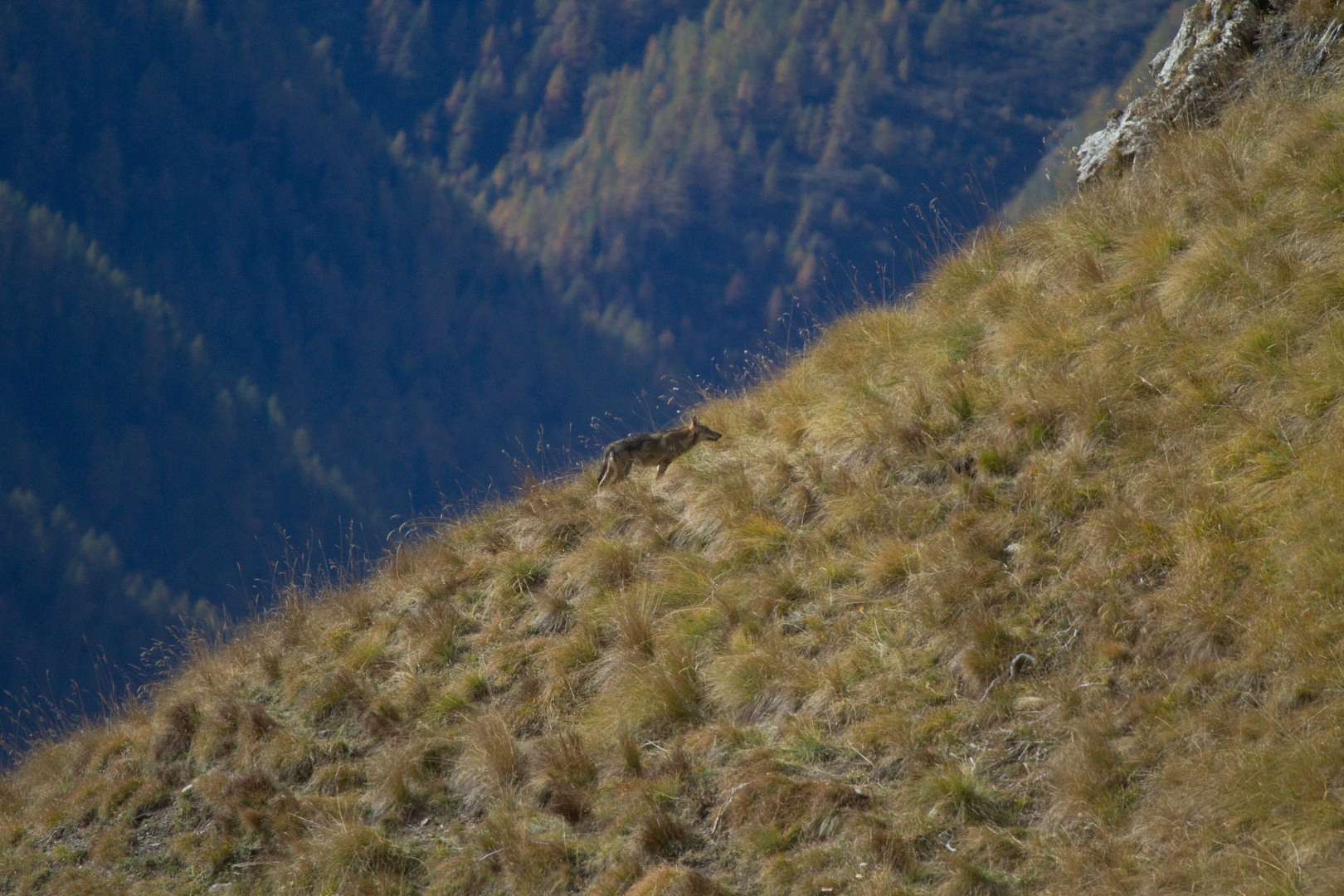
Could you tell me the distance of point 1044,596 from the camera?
5660mm

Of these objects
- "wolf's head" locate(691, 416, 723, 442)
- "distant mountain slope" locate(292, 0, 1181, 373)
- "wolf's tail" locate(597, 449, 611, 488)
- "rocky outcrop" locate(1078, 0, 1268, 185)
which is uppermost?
"distant mountain slope" locate(292, 0, 1181, 373)

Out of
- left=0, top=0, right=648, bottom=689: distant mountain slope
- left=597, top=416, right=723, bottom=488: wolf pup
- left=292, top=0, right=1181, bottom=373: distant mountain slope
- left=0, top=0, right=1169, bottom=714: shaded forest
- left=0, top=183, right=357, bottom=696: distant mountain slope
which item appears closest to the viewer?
left=597, top=416, right=723, bottom=488: wolf pup

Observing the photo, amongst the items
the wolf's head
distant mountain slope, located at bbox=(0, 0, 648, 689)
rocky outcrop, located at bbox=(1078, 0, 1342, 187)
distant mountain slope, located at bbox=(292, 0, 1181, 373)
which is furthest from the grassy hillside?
distant mountain slope, located at bbox=(292, 0, 1181, 373)

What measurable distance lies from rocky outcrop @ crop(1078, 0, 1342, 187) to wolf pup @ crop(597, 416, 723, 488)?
4992mm

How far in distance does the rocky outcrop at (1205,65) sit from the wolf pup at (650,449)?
499 cm

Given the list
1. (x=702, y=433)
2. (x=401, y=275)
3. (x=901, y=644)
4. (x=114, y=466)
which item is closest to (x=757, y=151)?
(x=401, y=275)

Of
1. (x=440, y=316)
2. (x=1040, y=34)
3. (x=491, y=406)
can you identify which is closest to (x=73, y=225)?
(x=440, y=316)

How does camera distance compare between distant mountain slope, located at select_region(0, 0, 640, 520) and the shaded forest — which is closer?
the shaded forest

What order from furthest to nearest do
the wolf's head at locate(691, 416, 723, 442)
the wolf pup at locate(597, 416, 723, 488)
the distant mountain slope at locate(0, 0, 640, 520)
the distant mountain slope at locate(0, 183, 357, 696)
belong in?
1. the distant mountain slope at locate(0, 0, 640, 520)
2. the distant mountain slope at locate(0, 183, 357, 696)
3. the wolf's head at locate(691, 416, 723, 442)
4. the wolf pup at locate(597, 416, 723, 488)

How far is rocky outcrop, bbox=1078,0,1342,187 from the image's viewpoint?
356 inches

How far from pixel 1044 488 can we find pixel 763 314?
542 ft

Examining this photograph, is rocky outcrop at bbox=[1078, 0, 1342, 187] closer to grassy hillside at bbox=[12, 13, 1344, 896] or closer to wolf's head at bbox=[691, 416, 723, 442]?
grassy hillside at bbox=[12, 13, 1344, 896]

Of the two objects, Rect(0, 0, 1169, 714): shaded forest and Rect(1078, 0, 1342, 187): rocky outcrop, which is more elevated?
Rect(0, 0, 1169, 714): shaded forest

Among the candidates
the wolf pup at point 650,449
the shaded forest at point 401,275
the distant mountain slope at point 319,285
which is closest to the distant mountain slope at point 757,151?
the shaded forest at point 401,275
